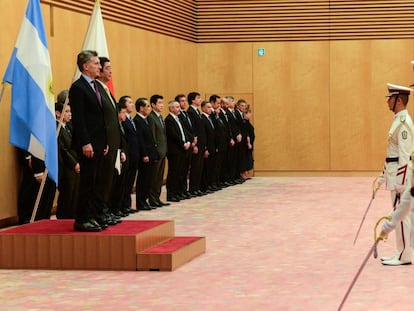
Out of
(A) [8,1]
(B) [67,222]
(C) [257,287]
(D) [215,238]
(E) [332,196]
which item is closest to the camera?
(C) [257,287]

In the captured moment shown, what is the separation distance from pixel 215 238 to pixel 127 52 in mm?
6040

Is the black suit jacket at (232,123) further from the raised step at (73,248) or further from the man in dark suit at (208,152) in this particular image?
the raised step at (73,248)

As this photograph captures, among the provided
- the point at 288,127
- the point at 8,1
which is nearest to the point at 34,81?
the point at 8,1

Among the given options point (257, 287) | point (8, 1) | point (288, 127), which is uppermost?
point (8, 1)

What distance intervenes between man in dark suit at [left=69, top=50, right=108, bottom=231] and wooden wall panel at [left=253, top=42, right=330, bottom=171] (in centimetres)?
1177

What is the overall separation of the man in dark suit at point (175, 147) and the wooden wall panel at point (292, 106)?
6.23 meters

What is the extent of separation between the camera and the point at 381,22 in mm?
18562

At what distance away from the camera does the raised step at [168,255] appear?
7094mm

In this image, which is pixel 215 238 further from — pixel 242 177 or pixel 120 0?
pixel 242 177

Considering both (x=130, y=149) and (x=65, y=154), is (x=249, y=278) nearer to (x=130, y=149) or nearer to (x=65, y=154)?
(x=65, y=154)

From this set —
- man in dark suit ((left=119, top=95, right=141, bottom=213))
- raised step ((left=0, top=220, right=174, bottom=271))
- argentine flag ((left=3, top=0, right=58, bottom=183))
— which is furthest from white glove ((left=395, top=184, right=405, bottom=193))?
man in dark suit ((left=119, top=95, right=141, bottom=213))

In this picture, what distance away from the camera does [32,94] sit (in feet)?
27.8

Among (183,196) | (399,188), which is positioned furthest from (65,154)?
(399,188)

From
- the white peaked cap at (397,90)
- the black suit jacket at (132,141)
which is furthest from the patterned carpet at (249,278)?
the white peaked cap at (397,90)
